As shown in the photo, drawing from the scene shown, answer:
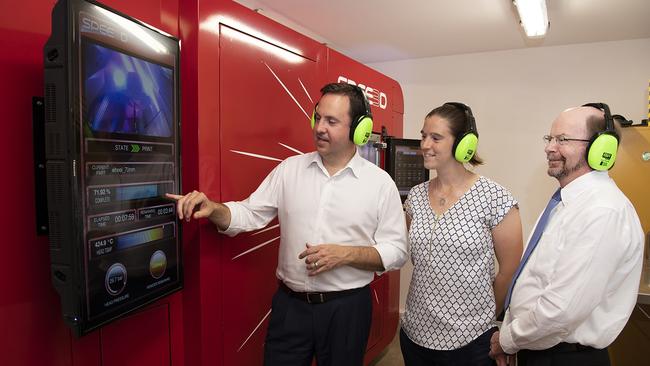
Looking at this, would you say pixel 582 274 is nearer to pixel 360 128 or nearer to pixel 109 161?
pixel 360 128

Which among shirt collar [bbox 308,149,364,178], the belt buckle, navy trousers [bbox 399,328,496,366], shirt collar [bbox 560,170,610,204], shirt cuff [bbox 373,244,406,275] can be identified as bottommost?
navy trousers [bbox 399,328,496,366]

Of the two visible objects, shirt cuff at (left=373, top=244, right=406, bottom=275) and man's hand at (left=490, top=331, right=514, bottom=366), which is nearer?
man's hand at (left=490, top=331, right=514, bottom=366)

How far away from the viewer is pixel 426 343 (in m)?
1.65

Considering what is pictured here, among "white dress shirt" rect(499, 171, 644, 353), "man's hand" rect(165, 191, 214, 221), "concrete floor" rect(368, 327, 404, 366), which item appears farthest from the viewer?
"concrete floor" rect(368, 327, 404, 366)

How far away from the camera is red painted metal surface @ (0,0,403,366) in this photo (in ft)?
3.68

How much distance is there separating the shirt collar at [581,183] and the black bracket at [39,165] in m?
1.70

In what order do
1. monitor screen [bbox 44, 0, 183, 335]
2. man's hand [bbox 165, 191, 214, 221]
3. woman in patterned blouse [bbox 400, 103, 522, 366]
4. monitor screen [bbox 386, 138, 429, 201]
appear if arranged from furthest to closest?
1. monitor screen [bbox 386, 138, 429, 201]
2. woman in patterned blouse [bbox 400, 103, 522, 366]
3. man's hand [bbox 165, 191, 214, 221]
4. monitor screen [bbox 44, 0, 183, 335]

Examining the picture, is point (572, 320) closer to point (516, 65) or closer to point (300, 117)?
point (300, 117)

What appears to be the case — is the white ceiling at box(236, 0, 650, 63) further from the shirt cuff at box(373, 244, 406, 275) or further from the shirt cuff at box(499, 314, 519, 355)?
the shirt cuff at box(499, 314, 519, 355)

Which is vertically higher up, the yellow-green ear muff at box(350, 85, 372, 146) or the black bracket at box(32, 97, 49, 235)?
the yellow-green ear muff at box(350, 85, 372, 146)

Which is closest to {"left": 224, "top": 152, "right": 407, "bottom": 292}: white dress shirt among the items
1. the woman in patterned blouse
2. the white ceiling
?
the woman in patterned blouse

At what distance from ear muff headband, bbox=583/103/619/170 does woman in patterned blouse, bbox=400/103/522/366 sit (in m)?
0.33

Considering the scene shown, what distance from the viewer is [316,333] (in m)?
1.68

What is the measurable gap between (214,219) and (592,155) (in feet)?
4.59
